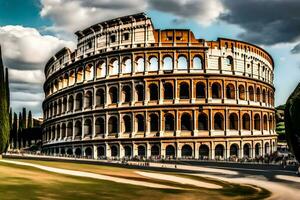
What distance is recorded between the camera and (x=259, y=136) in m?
56.1

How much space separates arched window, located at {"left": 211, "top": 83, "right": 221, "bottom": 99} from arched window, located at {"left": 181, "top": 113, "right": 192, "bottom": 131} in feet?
15.8

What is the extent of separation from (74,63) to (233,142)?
83.7 ft

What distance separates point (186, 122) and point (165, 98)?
4161mm

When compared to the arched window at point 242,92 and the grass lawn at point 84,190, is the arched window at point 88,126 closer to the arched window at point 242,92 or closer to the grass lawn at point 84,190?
the arched window at point 242,92

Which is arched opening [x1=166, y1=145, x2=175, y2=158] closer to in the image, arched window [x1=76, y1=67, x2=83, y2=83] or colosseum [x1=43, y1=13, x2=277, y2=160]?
colosseum [x1=43, y1=13, x2=277, y2=160]

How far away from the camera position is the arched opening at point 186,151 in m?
52.0

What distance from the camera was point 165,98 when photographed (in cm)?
5375

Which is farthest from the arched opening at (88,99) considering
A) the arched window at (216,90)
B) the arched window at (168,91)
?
the arched window at (216,90)

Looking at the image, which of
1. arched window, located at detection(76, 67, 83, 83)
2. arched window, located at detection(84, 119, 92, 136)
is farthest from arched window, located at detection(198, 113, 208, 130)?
arched window, located at detection(76, 67, 83, 83)

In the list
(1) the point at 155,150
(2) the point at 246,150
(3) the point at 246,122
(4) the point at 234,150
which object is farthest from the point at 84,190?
(3) the point at 246,122

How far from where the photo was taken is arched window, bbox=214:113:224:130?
53.4m

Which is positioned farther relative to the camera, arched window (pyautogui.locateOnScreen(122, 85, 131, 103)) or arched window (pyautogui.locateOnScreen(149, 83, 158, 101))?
arched window (pyautogui.locateOnScreen(122, 85, 131, 103))

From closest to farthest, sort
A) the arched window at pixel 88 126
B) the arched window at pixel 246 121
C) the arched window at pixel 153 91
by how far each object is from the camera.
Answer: the arched window at pixel 153 91 < the arched window at pixel 246 121 < the arched window at pixel 88 126

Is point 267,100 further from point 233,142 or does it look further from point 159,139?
point 159,139
